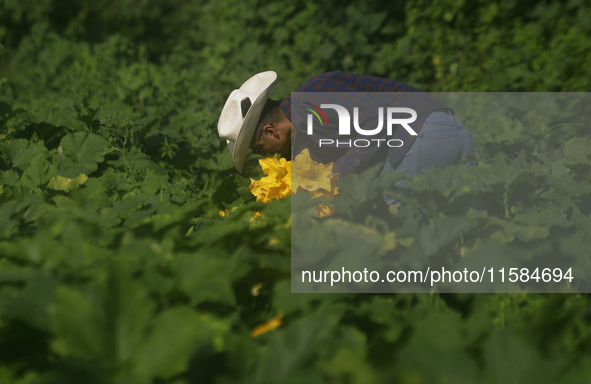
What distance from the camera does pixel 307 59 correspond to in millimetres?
6031

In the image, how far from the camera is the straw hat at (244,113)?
294 centimetres

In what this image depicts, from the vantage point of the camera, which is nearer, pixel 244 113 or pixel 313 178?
pixel 313 178

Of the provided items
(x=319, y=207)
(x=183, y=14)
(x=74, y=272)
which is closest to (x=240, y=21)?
(x=183, y=14)

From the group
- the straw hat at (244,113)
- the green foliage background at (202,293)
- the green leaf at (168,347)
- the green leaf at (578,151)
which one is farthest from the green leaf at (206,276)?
the straw hat at (244,113)

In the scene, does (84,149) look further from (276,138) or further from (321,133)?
(321,133)

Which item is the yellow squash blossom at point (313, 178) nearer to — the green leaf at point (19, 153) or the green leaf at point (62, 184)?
the green leaf at point (62, 184)

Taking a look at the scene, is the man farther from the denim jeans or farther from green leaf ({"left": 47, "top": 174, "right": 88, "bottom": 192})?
green leaf ({"left": 47, "top": 174, "right": 88, "bottom": 192})

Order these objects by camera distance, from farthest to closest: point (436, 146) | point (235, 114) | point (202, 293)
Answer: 1. point (235, 114)
2. point (436, 146)
3. point (202, 293)

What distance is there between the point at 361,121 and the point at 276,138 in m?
0.58

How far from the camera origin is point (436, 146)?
9.64ft

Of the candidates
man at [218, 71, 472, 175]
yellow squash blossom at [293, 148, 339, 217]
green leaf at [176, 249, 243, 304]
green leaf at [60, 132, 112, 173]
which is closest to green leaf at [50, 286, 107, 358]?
green leaf at [176, 249, 243, 304]

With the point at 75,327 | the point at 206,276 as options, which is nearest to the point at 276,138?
the point at 206,276

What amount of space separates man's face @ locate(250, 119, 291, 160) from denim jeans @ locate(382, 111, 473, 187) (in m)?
0.60

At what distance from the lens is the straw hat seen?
2.94 meters
